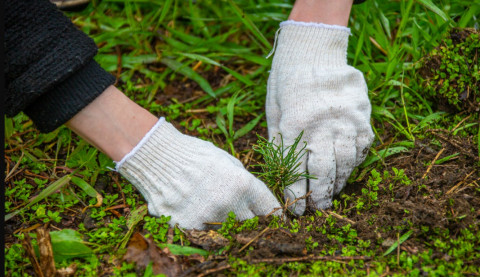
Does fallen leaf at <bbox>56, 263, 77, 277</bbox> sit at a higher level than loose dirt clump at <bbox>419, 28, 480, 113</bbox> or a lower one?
lower

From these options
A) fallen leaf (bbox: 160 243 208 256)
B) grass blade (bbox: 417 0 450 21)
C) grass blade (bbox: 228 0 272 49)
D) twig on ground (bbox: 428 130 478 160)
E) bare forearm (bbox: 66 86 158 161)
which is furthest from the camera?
grass blade (bbox: 228 0 272 49)

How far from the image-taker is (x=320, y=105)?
1940mm

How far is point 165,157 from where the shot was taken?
5.88 ft

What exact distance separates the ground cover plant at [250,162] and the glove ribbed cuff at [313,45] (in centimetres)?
24

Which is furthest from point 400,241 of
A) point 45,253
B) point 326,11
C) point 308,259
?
point 45,253

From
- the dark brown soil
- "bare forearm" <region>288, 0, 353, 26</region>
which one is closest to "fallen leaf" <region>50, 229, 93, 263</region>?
the dark brown soil

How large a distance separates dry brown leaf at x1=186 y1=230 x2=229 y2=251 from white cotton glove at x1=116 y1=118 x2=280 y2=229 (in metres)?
0.10

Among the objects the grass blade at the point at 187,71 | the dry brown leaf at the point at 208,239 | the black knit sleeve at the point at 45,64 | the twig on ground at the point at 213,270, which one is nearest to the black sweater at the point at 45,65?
the black knit sleeve at the point at 45,64

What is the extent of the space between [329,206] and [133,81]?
4.78ft

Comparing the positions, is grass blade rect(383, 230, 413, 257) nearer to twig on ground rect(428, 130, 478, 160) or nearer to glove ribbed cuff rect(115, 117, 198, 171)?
twig on ground rect(428, 130, 478, 160)

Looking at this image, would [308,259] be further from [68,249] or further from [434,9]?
[434,9]

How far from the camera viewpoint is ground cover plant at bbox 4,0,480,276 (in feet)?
4.96

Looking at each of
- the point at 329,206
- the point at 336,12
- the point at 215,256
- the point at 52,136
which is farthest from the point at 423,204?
the point at 52,136

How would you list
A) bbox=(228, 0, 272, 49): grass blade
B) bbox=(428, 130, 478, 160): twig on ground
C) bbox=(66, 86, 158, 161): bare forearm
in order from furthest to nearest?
bbox=(228, 0, 272, 49): grass blade, bbox=(428, 130, 478, 160): twig on ground, bbox=(66, 86, 158, 161): bare forearm
